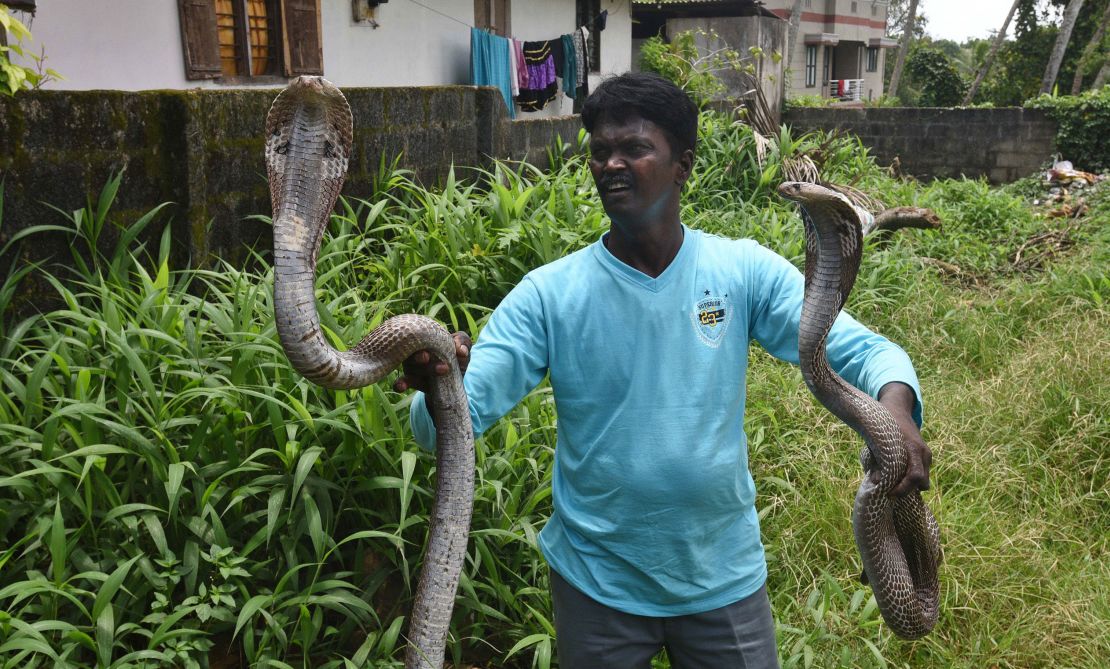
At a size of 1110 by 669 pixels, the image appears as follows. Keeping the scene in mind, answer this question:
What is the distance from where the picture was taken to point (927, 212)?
25.4ft

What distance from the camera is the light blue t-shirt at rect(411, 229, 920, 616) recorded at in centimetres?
194

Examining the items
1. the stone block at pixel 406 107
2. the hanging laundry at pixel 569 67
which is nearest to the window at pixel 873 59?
the hanging laundry at pixel 569 67

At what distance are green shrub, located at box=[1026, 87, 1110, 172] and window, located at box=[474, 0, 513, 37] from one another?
7.45 meters

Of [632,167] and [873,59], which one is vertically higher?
[873,59]

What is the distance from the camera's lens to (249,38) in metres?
8.21

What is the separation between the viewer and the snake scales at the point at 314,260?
1688 mm

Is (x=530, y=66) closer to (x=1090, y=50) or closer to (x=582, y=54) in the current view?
(x=582, y=54)

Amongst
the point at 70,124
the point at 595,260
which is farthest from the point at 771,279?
the point at 70,124

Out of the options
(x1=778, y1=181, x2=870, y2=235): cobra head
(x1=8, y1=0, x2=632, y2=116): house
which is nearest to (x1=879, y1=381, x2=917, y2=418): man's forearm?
(x1=778, y1=181, x2=870, y2=235): cobra head

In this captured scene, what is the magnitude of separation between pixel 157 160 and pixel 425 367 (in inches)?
110

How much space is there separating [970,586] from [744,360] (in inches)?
74.3

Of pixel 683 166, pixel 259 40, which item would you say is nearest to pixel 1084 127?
pixel 259 40

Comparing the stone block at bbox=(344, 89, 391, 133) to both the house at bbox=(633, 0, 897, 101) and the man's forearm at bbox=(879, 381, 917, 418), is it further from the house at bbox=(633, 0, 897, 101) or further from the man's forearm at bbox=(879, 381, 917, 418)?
the house at bbox=(633, 0, 897, 101)

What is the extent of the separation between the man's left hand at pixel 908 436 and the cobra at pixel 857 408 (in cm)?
1
